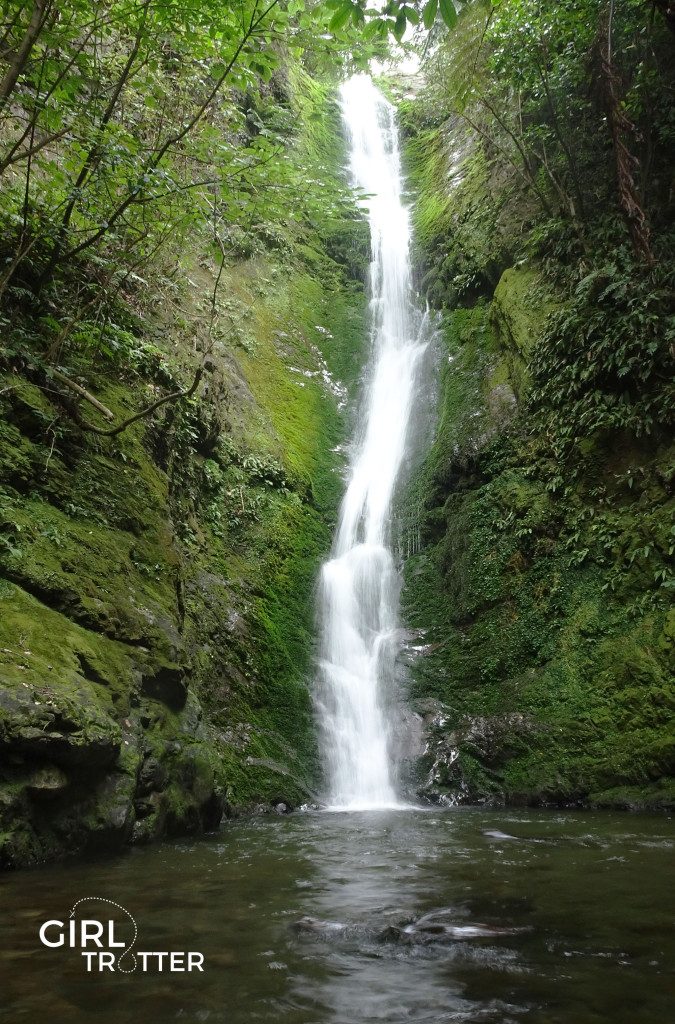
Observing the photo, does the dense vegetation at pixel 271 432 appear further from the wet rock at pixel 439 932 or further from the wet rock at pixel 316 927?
the wet rock at pixel 439 932

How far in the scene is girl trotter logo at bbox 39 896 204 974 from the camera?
2.48 meters

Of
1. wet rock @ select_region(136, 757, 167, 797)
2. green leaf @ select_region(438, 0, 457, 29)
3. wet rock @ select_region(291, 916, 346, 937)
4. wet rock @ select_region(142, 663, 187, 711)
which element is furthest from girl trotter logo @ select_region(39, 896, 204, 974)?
green leaf @ select_region(438, 0, 457, 29)

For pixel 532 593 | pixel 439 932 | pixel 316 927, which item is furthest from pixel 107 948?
pixel 532 593

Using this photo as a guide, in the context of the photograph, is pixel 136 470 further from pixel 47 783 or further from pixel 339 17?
pixel 339 17

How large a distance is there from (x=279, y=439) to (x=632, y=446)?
6194 millimetres

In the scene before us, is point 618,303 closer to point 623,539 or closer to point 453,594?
point 623,539

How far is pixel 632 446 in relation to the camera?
8.76m

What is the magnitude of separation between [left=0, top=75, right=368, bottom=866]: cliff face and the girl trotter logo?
126 centimetres

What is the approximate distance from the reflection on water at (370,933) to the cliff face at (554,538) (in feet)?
8.68

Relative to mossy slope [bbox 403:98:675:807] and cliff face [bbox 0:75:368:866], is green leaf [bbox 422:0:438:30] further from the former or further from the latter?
mossy slope [bbox 403:98:675:807]

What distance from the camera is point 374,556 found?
37.1 feet

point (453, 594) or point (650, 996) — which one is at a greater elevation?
point (453, 594)

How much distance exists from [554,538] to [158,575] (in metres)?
5.39

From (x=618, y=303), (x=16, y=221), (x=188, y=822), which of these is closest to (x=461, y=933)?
(x=188, y=822)
